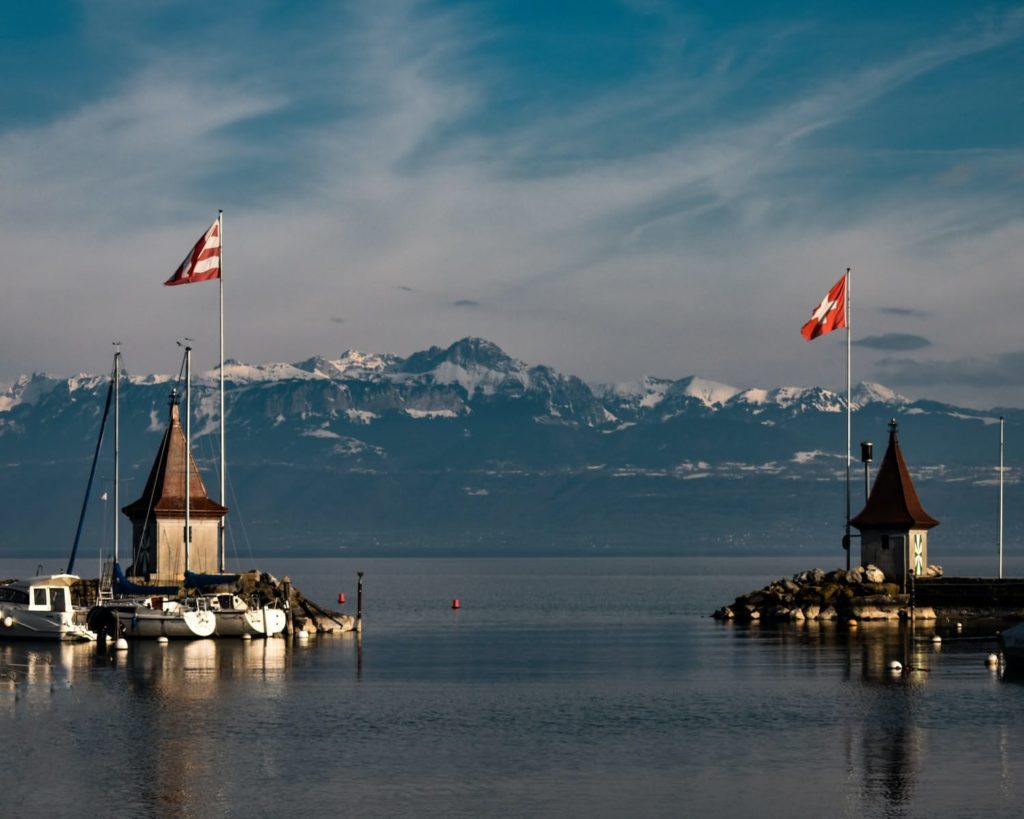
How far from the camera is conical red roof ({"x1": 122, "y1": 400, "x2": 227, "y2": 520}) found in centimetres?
9744

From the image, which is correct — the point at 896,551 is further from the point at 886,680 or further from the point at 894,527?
the point at 886,680

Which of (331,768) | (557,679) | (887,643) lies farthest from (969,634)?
(331,768)

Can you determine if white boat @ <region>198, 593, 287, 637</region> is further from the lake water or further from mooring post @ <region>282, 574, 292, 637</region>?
the lake water

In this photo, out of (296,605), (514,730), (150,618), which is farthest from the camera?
(296,605)

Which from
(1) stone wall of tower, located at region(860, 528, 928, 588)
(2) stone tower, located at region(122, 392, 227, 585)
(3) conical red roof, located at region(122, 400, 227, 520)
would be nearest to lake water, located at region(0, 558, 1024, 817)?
(2) stone tower, located at region(122, 392, 227, 585)

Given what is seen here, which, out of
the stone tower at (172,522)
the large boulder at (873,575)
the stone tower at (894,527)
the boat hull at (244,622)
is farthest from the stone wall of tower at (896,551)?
the stone tower at (172,522)

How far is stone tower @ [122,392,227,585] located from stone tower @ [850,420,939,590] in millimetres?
38454

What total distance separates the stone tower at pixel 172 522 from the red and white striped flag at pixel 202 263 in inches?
471

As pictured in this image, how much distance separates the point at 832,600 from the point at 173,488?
3862 cm

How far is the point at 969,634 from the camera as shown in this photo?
89.2 meters

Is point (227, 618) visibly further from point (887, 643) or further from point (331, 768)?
point (331, 768)

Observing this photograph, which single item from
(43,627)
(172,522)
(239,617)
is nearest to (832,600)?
(239,617)

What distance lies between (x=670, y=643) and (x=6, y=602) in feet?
108

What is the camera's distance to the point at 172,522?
9750 centimetres
